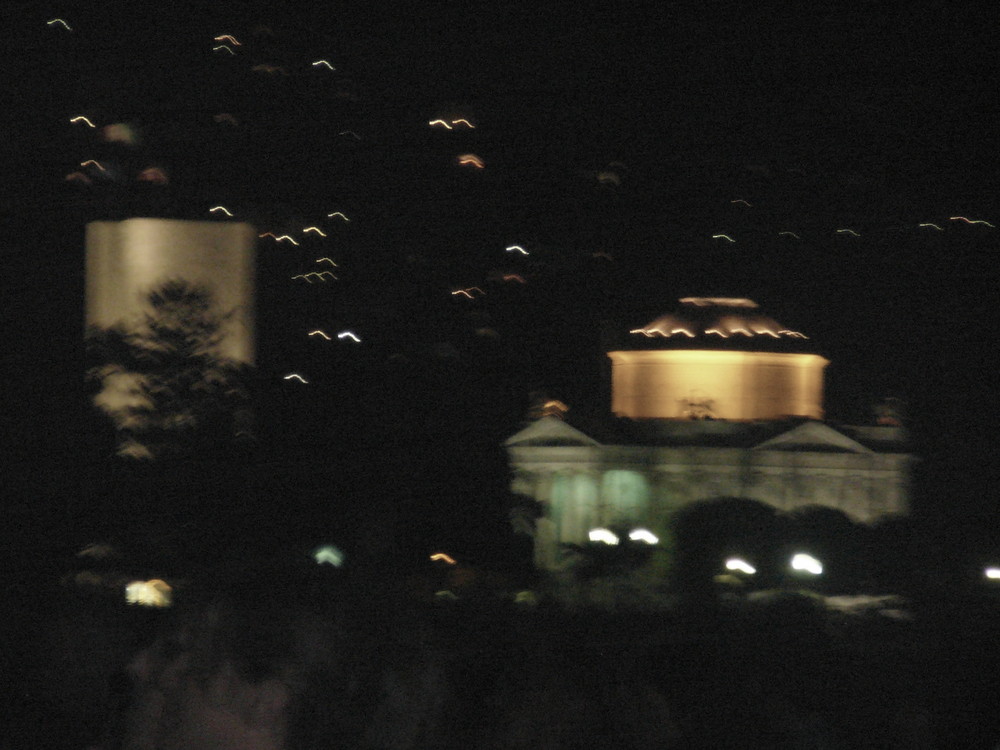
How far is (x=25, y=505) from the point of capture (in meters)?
14.2

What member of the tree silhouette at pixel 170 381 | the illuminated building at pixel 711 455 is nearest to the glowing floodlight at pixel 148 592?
the tree silhouette at pixel 170 381

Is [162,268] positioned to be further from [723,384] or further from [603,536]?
[723,384]

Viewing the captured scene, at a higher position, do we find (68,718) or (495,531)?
(495,531)

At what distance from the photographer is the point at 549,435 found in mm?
21766

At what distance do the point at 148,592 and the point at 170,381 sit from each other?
238 centimetres

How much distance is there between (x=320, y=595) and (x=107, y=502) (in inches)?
112

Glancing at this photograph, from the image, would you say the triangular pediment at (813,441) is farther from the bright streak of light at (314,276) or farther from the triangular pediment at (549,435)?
the bright streak of light at (314,276)

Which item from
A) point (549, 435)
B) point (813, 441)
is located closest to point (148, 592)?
point (549, 435)

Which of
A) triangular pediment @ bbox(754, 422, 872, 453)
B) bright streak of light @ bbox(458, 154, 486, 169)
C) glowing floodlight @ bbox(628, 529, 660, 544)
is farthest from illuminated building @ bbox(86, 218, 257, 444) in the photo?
triangular pediment @ bbox(754, 422, 872, 453)

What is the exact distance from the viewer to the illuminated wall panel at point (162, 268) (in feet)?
50.5

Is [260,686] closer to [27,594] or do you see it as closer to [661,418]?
[27,594]

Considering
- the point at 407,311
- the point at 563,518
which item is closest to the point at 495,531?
the point at 563,518

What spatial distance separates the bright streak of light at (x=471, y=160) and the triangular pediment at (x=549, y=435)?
556 centimetres

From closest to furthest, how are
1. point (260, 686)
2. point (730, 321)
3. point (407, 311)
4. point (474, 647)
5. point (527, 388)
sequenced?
point (260, 686) → point (474, 647) → point (407, 311) → point (527, 388) → point (730, 321)
